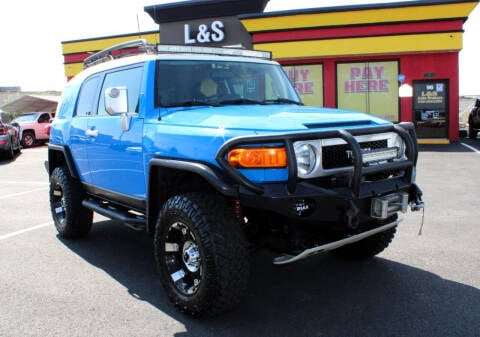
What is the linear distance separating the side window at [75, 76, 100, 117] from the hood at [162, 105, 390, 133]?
1.61 m

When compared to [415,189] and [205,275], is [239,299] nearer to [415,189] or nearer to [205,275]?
[205,275]

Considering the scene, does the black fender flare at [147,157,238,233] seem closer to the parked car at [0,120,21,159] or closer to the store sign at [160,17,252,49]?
the parked car at [0,120,21,159]

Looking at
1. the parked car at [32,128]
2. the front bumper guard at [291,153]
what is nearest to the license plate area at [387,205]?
the front bumper guard at [291,153]

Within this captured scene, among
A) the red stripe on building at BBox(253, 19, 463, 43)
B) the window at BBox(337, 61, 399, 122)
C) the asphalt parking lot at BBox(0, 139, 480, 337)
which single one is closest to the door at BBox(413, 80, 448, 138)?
the window at BBox(337, 61, 399, 122)

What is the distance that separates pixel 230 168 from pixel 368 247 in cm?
212

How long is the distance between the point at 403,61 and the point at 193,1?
9360 mm

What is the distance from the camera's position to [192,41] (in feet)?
72.7

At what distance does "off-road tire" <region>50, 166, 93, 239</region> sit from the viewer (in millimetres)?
5801

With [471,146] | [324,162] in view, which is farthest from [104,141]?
[471,146]

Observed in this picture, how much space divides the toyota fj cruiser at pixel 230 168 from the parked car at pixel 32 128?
19419 mm

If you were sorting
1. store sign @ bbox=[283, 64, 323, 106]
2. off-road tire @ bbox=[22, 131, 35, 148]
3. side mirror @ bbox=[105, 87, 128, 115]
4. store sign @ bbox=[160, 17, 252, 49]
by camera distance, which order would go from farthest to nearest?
off-road tire @ bbox=[22, 131, 35, 148] < store sign @ bbox=[160, 17, 252, 49] < store sign @ bbox=[283, 64, 323, 106] < side mirror @ bbox=[105, 87, 128, 115]

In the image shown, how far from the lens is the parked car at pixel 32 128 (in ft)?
74.9

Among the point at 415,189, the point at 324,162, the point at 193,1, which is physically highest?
the point at 193,1

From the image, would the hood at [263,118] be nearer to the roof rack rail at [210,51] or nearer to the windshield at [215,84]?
the windshield at [215,84]
